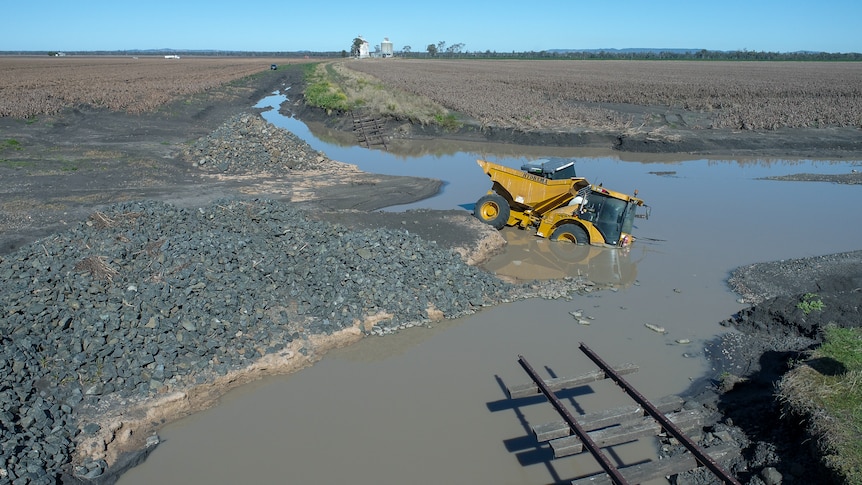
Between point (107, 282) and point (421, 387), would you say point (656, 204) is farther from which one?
point (107, 282)

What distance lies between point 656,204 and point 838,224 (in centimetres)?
464

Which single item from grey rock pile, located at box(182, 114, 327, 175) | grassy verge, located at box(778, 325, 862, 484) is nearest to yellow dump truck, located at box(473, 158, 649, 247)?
grassy verge, located at box(778, 325, 862, 484)

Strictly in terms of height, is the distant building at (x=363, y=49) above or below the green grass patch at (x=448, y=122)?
above

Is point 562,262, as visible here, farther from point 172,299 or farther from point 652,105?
point 652,105

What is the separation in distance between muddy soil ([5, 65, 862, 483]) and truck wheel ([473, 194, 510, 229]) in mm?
977

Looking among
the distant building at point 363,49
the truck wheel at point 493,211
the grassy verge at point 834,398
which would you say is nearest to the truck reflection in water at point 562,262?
the truck wheel at point 493,211

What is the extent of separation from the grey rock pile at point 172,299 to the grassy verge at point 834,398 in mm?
4982

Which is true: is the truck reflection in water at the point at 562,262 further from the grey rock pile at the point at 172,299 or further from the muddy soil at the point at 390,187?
the grey rock pile at the point at 172,299

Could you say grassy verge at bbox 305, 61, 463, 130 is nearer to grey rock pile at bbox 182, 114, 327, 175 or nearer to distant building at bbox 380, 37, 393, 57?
grey rock pile at bbox 182, 114, 327, 175

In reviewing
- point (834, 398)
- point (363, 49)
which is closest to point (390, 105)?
point (834, 398)

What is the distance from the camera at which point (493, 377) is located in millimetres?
8258

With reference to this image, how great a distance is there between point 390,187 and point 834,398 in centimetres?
1332

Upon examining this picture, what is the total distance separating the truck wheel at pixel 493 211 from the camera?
13700mm

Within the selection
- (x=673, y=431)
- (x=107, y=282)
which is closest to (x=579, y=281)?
(x=673, y=431)
